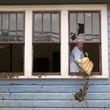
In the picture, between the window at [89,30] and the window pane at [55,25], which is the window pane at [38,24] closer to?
the window pane at [55,25]

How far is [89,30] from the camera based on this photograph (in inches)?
431

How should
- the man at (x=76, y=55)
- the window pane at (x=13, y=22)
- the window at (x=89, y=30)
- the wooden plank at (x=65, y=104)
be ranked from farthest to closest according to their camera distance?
1. the window pane at (x=13, y=22)
2. the window at (x=89, y=30)
3. the man at (x=76, y=55)
4. the wooden plank at (x=65, y=104)

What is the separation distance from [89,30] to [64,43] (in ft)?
2.53

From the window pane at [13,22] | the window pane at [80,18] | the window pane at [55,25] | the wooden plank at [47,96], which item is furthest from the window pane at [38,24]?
the wooden plank at [47,96]

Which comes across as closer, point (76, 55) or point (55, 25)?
point (76, 55)

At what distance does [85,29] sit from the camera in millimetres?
10961

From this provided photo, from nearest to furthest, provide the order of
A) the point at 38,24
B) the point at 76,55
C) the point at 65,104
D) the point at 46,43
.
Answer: the point at 65,104 → the point at 76,55 → the point at 46,43 → the point at 38,24

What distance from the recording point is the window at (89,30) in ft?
35.8

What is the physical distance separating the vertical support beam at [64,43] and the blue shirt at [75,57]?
136 millimetres

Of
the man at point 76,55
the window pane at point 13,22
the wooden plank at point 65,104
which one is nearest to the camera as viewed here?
the wooden plank at point 65,104

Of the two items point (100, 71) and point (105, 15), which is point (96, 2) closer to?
point (105, 15)

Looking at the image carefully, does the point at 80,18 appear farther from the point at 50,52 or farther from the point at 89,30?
the point at 50,52

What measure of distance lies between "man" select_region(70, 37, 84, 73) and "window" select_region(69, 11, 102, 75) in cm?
12

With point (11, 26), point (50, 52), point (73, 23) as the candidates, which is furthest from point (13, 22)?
point (73, 23)
